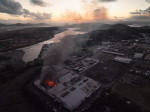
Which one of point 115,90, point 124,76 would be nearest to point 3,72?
point 115,90

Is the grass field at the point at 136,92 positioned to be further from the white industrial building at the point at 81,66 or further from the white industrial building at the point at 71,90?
the white industrial building at the point at 81,66

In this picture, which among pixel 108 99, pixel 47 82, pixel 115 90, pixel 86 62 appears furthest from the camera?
pixel 86 62

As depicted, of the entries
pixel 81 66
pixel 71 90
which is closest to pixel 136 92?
pixel 71 90

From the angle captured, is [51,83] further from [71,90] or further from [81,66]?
[81,66]

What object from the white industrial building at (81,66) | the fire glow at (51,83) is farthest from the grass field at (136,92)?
the fire glow at (51,83)

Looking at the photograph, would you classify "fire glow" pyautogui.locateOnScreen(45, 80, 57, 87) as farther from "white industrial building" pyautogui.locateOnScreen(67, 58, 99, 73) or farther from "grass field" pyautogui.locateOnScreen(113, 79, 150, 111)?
"grass field" pyautogui.locateOnScreen(113, 79, 150, 111)

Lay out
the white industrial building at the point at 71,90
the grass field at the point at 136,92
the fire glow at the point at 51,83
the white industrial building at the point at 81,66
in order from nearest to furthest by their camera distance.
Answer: the white industrial building at the point at 71,90 < the grass field at the point at 136,92 < the fire glow at the point at 51,83 < the white industrial building at the point at 81,66

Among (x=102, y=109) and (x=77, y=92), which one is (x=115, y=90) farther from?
(x=77, y=92)
